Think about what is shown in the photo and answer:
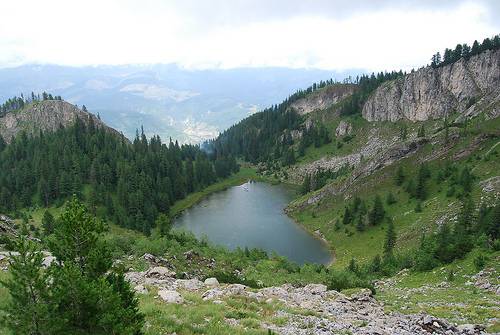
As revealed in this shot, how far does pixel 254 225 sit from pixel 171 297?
10421 centimetres

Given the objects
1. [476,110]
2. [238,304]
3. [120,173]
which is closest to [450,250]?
→ [238,304]

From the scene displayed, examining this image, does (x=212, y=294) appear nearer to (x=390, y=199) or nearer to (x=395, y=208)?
(x=395, y=208)

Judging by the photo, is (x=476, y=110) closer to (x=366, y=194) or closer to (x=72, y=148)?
(x=366, y=194)

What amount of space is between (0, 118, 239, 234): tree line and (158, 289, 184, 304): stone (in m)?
98.3

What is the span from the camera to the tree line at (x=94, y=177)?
14012 cm

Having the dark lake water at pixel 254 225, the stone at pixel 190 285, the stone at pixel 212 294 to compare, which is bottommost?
the dark lake water at pixel 254 225

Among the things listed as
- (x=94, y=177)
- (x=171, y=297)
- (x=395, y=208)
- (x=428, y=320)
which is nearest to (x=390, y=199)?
(x=395, y=208)

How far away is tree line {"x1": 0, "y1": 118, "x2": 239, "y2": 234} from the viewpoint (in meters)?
140

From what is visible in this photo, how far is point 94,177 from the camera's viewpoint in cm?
15200

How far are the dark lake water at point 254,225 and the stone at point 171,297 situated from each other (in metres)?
58.2

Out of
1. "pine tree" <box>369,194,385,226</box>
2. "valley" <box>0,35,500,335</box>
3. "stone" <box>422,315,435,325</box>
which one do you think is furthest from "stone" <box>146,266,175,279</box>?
"pine tree" <box>369,194,385,226</box>

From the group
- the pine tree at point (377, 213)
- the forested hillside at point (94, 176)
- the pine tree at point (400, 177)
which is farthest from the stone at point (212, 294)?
the pine tree at point (400, 177)

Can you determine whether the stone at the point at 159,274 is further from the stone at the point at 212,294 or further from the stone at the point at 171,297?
the stone at the point at 171,297

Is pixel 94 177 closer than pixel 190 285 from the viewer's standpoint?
No
